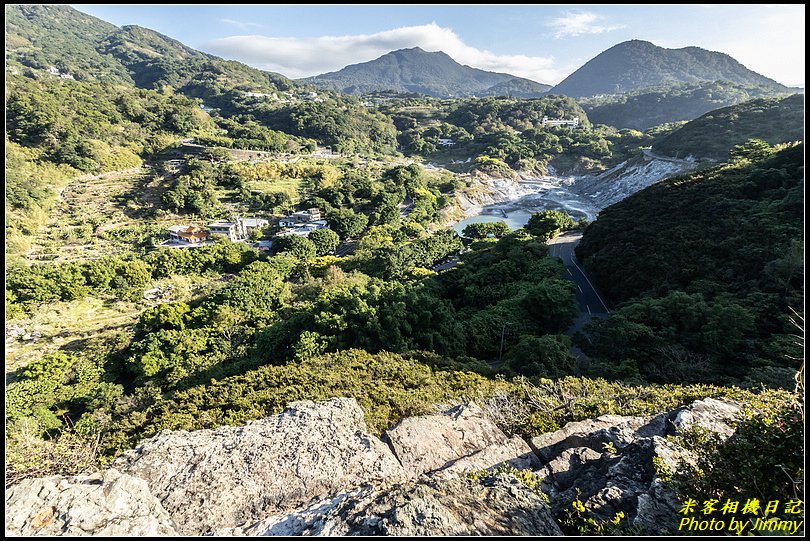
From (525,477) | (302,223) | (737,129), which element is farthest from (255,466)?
(737,129)

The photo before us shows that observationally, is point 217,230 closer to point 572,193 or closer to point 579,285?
point 579,285

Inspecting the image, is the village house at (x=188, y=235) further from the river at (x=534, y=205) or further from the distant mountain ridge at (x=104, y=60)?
the distant mountain ridge at (x=104, y=60)

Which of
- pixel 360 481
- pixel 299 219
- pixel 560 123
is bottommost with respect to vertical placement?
pixel 299 219

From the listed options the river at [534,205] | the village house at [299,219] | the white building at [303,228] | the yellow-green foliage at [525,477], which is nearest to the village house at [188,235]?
the white building at [303,228]

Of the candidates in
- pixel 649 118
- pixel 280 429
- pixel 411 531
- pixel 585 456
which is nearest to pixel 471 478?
pixel 411 531

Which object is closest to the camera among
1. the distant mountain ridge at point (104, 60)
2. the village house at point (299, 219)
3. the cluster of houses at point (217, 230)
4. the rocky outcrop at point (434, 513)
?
the rocky outcrop at point (434, 513)

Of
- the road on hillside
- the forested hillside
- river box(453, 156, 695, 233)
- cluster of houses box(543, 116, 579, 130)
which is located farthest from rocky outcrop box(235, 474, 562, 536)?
the forested hillside

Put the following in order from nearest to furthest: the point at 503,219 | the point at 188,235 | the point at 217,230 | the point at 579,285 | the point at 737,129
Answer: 1. the point at 579,285
2. the point at 188,235
3. the point at 217,230
4. the point at 737,129
5. the point at 503,219
